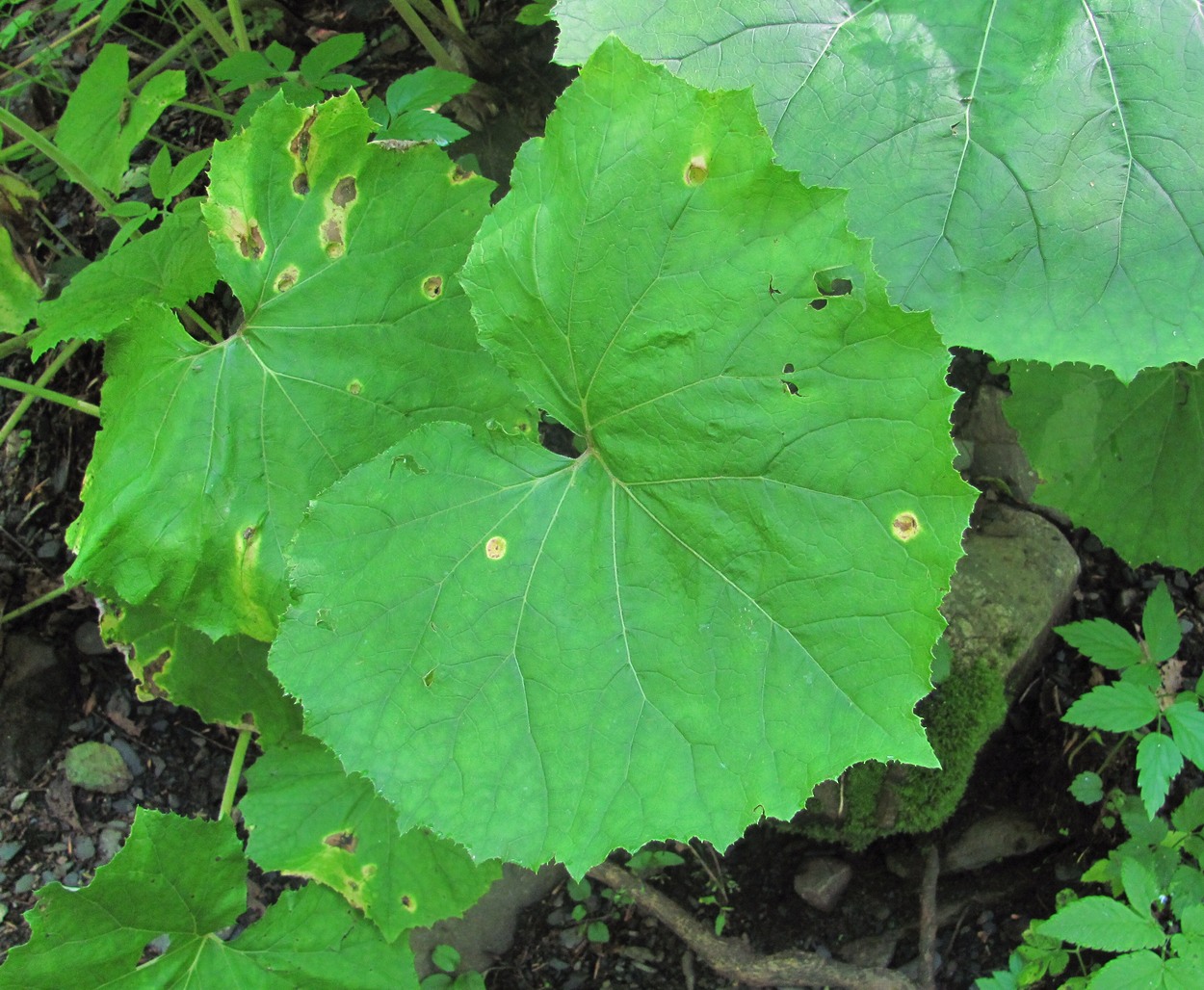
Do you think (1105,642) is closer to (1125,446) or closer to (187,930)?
(1125,446)

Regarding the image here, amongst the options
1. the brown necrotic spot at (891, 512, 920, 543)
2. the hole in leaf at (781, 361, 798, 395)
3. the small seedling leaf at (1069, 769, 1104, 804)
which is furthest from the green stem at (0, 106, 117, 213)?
the small seedling leaf at (1069, 769, 1104, 804)

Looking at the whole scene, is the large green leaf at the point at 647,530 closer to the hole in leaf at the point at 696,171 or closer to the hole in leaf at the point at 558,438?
the hole in leaf at the point at 696,171

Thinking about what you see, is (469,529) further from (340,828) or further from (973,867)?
(973,867)

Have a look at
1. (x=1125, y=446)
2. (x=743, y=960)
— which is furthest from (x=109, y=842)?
(x=1125, y=446)

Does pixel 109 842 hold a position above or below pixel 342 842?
below

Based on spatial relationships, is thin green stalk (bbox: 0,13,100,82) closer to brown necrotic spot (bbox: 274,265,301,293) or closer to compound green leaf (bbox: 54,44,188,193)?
compound green leaf (bbox: 54,44,188,193)

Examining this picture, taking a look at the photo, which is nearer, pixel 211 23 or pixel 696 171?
pixel 696 171
